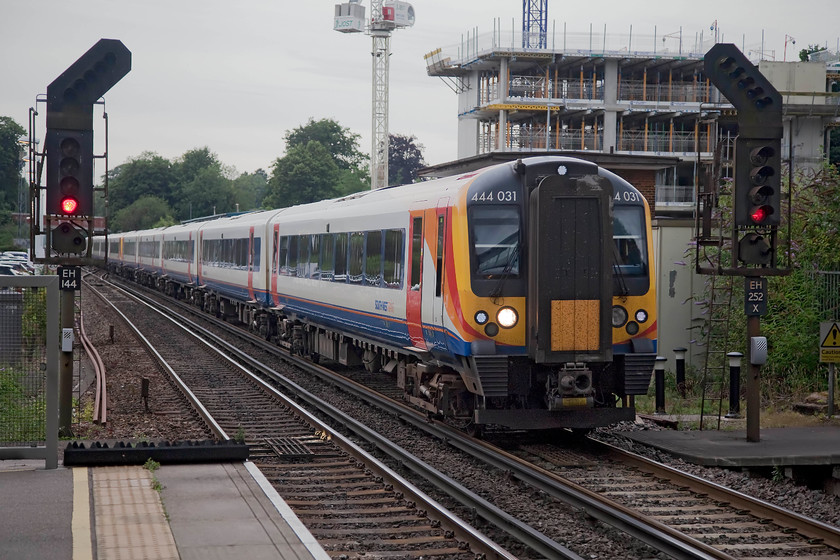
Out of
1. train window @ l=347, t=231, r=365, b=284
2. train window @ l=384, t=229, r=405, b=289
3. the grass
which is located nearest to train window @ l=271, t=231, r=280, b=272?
train window @ l=347, t=231, r=365, b=284

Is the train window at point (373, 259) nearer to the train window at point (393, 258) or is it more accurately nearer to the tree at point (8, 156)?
the train window at point (393, 258)

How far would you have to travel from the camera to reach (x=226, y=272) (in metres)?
30.4

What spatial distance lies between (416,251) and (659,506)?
17.1 ft

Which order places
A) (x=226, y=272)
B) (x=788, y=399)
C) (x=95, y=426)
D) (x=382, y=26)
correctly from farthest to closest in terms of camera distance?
(x=382, y=26) → (x=226, y=272) → (x=788, y=399) → (x=95, y=426)

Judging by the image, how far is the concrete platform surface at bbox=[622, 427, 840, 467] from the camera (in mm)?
10438

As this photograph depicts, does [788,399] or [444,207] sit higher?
[444,207]

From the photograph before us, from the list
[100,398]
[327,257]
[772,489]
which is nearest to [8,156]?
[327,257]

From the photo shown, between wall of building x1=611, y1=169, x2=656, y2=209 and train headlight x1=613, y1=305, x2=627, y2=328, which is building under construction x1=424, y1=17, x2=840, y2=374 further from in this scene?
train headlight x1=613, y1=305, x2=627, y2=328

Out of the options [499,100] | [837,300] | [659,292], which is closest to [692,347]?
[659,292]

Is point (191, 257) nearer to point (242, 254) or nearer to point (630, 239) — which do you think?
point (242, 254)

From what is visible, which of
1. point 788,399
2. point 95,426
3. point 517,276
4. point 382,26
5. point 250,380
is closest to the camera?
point 517,276

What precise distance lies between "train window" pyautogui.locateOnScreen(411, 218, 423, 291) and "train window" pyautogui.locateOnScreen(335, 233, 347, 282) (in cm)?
398

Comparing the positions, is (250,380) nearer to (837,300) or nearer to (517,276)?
(517,276)

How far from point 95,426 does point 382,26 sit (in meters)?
78.0
